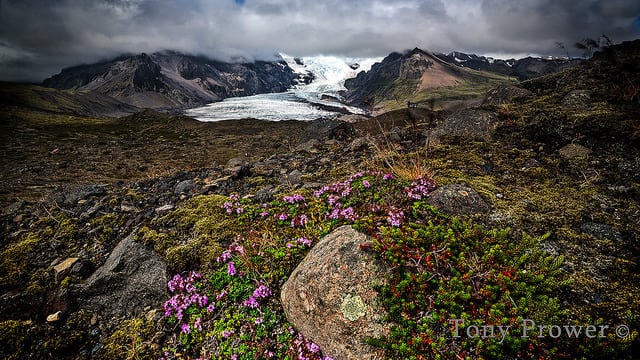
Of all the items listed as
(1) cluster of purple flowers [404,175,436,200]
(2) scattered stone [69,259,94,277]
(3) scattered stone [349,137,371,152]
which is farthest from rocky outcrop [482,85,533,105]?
(2) scattered stone [69,259,94,277]

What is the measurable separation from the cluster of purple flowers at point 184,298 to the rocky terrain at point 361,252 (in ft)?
0.09

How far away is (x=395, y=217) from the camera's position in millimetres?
5398

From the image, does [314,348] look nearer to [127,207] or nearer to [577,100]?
[127,207]

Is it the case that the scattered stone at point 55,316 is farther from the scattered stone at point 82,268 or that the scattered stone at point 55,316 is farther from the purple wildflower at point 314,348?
the purple wildflower at point 314,348

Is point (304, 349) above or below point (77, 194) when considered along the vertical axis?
below

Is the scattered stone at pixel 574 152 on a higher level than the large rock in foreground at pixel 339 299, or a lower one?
higher

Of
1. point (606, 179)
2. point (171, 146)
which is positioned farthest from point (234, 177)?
point (171, 146)

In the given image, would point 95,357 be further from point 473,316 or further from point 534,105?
point 534,105

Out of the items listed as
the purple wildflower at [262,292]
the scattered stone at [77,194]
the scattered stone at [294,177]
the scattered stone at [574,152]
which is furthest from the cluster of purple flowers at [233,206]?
the scattered stone at [574,152]

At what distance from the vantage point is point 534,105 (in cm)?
1041

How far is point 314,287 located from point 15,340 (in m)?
5.04

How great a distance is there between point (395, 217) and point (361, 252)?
4.03ft

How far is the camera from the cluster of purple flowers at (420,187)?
609 centimetres

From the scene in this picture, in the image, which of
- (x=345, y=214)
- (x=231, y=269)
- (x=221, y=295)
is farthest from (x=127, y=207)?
(x=345, y=214)
